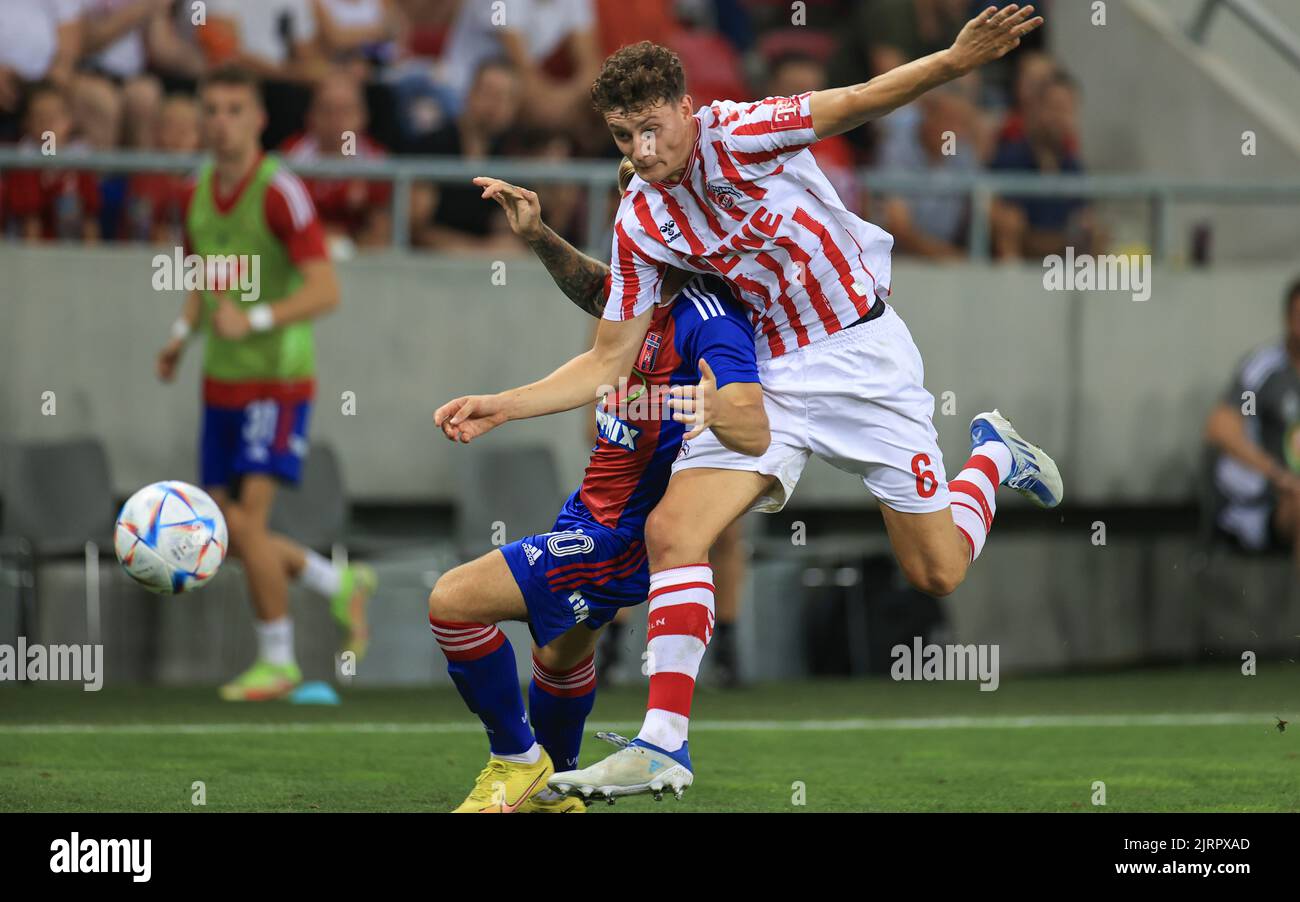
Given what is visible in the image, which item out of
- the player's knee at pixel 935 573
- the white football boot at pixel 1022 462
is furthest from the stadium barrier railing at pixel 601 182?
the player's knee at pixel 935 573

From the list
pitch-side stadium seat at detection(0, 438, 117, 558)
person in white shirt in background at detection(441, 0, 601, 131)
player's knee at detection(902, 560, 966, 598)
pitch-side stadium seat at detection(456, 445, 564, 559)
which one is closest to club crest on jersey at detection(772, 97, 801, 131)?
player's knee at detection(902, 560, 966, 598)

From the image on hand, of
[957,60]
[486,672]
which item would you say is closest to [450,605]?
[486,672]

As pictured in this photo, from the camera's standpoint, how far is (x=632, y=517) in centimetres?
581

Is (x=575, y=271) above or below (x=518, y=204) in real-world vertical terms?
below

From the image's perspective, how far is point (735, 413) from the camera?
18.3 feet

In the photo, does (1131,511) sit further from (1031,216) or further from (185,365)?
(185,365)

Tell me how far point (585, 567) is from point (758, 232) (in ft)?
3.70

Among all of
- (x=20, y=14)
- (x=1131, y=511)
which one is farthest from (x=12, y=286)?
(x=1131, y=511)

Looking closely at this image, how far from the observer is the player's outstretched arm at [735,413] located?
5.34 meters

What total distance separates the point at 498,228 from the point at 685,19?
2674 mm

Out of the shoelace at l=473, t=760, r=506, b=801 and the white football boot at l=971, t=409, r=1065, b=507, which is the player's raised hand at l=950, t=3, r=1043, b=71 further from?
the shoelace at l=473, t=760, r=506, b=801

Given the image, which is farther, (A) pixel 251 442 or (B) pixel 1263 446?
(B) pixel 1263 446

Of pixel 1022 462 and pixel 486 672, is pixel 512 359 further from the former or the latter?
pixel 486 672

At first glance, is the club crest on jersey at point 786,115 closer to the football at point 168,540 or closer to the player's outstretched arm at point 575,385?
the player's outstretched arm at point 575,385
